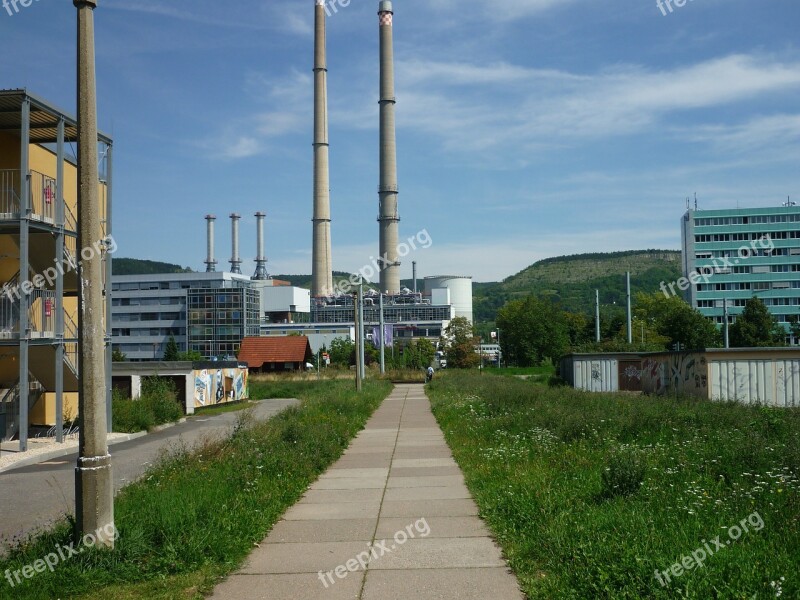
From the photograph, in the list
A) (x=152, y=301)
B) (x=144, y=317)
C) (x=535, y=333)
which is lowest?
(x=535, y=333)

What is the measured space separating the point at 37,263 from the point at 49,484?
14265mm

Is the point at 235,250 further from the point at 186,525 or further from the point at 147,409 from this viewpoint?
the point at 186,525

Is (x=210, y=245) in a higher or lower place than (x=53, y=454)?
higher

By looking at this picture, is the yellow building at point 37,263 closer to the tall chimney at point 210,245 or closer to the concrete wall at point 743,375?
the concrete wall at point 743,375

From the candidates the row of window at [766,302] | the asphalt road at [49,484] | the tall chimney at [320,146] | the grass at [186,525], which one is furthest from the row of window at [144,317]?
the grass at [186,525]

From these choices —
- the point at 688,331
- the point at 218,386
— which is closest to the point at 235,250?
the point at 688,331

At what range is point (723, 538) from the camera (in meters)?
7.03

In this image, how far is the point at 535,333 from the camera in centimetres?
9238

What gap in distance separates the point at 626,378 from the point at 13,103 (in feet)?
107

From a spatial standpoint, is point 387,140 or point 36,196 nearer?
point 36,196

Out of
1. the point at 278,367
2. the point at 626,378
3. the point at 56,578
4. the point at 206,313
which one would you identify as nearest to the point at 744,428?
the point at 56,578

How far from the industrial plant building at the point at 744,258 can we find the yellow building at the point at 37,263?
397 feet

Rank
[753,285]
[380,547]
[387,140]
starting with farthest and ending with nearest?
1. [753,285]
2. [387,140]
3. [380,547]

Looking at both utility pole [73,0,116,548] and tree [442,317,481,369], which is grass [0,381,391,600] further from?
tree [442,317,481,369]
